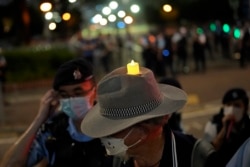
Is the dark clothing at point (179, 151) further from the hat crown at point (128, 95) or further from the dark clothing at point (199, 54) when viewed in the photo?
the dark clothing at point (199, 54)

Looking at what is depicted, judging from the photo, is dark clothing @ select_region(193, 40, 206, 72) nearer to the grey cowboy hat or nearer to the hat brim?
the hat brim

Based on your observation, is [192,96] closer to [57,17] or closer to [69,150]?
[57,17]

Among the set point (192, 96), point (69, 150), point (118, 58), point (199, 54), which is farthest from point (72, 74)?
point (118, 58)

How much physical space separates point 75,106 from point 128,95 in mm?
1393

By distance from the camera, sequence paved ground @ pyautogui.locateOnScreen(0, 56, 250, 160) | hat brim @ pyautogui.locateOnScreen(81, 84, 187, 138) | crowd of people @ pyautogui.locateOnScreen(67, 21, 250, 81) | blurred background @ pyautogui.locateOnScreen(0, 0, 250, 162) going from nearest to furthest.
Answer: hat brim @ pyautogui.locateOnScreen(81, 84, 187, 138)
blurred background @ pyautogui.locateOnScreen(0, 0, 250, 162)
paved ground @ pyautogui.locateOnScreen(0, 56, 250, 160)
crowd of people @ pyautogui.locateOnScreen(67, 21, 250, 81)

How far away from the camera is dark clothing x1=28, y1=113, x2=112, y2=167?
3.55m

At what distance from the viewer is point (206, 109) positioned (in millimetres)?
13648

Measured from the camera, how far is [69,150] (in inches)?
142

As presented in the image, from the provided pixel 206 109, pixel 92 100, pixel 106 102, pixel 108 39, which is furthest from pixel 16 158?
pixel 108 39

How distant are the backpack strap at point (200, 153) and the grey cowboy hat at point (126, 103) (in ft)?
0.64

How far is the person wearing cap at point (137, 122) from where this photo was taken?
2396 millimetres

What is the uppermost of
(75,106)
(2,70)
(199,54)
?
(75,106)

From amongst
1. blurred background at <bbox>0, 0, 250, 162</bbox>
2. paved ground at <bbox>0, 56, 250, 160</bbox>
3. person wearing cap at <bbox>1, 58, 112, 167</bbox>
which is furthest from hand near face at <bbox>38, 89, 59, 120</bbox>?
paved ground at <bbox>0, 56, 250, 160</bbox>

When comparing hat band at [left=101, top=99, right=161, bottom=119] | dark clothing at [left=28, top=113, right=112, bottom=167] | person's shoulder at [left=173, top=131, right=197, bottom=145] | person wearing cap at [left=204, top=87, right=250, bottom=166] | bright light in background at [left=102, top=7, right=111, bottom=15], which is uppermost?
hat band at [left=101, top=99, right=161, bottom=119]
